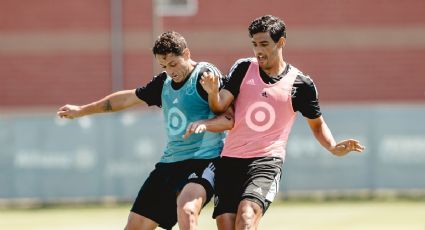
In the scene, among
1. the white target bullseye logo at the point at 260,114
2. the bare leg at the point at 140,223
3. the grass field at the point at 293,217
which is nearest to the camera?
the white target bullseye logo at the point at 260,114

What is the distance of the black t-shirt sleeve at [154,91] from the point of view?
966 cm

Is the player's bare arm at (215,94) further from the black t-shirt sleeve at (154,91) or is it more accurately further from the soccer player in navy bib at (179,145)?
the black t-shirt sleeve at (154,91)

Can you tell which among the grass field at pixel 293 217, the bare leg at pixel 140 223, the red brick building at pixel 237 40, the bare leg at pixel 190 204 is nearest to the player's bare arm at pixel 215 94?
the bare leg at pixel 190 204

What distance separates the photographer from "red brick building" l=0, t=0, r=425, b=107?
3394 cm

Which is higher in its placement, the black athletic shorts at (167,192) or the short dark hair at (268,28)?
the short dark hair at (268,28)

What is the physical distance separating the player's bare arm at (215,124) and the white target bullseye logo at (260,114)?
153mm

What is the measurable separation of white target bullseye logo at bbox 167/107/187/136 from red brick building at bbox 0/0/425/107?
956 inches

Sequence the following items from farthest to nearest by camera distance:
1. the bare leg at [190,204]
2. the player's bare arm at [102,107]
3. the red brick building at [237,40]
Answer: the red brick building at [237,40], the player's bare arm at [102,107], the bare leg at [190,204]

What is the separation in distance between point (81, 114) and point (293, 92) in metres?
2.01

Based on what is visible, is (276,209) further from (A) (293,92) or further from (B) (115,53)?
(B) (115,53)

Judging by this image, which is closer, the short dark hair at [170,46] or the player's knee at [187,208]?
the player's knee at [187,208]

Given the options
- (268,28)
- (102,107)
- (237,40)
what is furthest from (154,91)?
(237,40)

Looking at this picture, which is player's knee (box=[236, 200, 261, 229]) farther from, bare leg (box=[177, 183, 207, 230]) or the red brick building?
the red brick building

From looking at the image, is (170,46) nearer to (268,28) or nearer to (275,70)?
(268,28)
